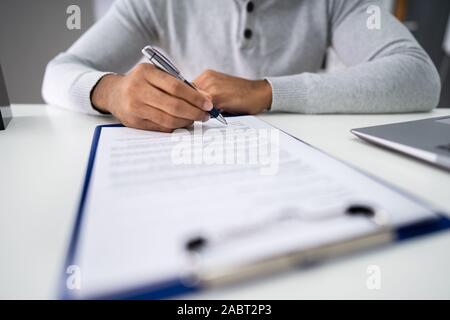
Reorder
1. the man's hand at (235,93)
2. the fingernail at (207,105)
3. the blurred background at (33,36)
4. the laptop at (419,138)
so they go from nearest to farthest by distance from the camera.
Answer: the laptop at (419,138) → the fingernail at (207,105) → the man's hand at (235,93) → the blurred background at (33,36)

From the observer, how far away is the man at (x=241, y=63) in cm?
45

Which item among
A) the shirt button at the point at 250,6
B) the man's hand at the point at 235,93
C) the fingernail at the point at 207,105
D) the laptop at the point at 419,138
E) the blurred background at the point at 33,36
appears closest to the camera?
the laptop at the point at 419,138

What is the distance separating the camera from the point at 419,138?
376 millimetres

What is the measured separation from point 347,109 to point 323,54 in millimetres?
397

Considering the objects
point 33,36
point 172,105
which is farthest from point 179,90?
point 33,36

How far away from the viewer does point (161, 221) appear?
210mm

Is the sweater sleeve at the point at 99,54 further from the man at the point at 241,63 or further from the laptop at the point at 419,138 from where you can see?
the laptop at the point at 419,138

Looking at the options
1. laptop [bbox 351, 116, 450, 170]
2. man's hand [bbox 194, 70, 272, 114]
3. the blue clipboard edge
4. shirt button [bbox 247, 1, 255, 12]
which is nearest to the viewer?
the blue clipboard edge

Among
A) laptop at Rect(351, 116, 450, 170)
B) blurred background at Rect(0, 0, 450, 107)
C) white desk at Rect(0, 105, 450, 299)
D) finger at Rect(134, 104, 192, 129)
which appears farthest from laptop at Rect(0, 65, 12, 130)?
blurred background at Rect(0, 0, 450, 107)

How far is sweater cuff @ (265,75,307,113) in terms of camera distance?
22.3 inches

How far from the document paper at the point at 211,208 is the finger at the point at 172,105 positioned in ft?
0.28

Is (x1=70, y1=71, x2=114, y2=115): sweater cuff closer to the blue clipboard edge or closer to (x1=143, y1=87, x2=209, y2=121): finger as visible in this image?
(x1=143, y1=87, x2=209, y2=121): finger

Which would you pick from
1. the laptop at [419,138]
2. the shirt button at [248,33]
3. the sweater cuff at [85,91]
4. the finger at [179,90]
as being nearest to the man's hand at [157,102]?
the finger at [179,90]

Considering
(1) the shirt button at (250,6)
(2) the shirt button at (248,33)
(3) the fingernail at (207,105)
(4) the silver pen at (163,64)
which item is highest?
(1) the shirt button at (250,6)
